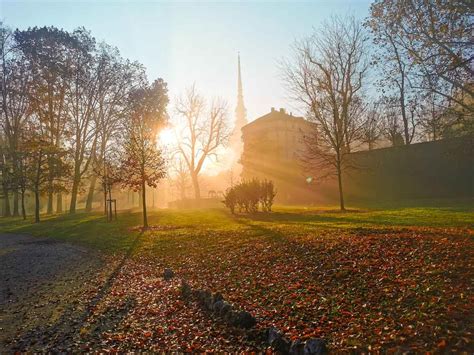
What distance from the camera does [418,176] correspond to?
105 ft

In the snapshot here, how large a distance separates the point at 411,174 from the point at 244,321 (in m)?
31.4

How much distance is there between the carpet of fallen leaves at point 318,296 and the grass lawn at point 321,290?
0.07ft

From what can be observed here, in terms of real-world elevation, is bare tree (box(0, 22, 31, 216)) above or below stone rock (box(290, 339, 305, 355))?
above

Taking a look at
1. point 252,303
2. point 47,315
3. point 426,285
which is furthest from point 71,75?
point 426,285

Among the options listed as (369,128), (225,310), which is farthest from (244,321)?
(369,128)

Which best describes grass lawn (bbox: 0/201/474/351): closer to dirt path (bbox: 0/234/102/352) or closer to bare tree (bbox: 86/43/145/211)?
dirt path (bbox: 0/234/102/352)

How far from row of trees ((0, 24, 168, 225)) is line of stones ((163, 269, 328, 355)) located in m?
20.8

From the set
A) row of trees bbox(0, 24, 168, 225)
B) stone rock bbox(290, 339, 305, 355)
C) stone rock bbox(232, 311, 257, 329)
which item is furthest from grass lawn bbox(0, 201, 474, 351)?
row of trees bbox(0, 24, 168, 225)

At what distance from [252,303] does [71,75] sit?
102 feet

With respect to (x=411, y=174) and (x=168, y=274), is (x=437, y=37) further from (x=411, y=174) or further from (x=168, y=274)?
(x=411, y=174)

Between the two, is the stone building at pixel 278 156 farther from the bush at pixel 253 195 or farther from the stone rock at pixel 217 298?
the stone rock at pixel 217 298

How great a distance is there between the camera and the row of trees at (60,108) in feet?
95.8

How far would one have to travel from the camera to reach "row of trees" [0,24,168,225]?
95.8ft

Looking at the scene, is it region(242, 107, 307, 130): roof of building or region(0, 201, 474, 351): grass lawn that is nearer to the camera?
region(0, 201, 474, 351): grass lawn
